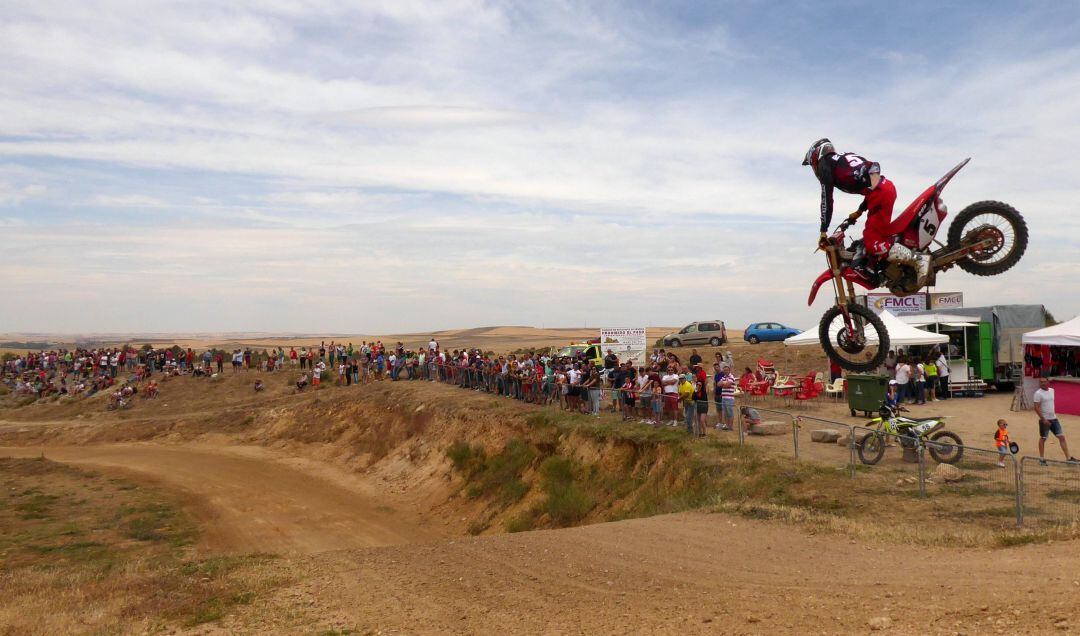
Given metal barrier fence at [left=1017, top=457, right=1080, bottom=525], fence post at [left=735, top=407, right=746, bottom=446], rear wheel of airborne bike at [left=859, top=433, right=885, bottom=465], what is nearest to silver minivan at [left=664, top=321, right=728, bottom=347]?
fence post at [left=735, top=407, right=746, bottom=446]

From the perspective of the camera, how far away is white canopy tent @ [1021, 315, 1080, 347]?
2192 cm

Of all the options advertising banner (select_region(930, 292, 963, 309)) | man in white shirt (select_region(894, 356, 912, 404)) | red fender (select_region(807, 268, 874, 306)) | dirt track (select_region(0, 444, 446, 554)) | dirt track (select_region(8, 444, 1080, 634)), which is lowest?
dirt track (select_region(0, 444, 446, 554))

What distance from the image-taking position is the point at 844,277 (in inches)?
408

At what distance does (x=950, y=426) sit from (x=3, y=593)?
22038 mm

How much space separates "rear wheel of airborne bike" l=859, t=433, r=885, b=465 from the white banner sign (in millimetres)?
17543

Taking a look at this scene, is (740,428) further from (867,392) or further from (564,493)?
(867,392)

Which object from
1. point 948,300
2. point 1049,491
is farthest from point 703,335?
point 1049,491

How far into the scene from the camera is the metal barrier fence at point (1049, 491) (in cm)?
1198

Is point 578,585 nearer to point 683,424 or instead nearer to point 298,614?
point 298,614

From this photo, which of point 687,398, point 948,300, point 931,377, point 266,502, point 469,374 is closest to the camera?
point 687,398

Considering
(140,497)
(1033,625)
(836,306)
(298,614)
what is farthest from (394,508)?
(1033,625)

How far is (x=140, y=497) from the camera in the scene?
1037 inches

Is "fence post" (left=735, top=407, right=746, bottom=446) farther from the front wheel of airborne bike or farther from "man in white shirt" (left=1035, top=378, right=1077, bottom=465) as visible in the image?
the front wheel of airborne bike

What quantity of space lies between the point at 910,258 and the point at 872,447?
22.3 ft
